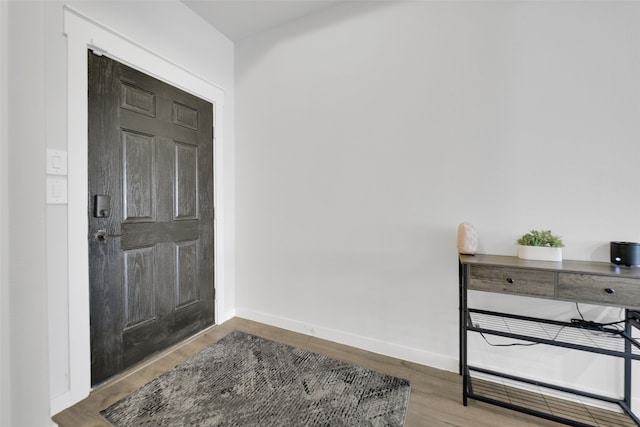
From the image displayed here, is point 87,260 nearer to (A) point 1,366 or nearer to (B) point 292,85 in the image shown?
(A) point 1,366

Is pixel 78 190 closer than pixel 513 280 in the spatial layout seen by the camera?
No

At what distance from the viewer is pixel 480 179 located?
176cm

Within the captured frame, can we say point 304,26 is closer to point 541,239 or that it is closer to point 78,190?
point 78,190

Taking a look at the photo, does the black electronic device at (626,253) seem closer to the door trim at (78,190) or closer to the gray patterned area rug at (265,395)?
the gray patterned area rug at (265,395)

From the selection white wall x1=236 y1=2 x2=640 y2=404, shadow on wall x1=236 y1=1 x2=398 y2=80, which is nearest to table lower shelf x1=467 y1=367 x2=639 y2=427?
white wall x1=236 y1=2 x2=640 y2=404

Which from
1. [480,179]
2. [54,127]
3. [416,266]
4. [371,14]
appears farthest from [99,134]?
[480,179]

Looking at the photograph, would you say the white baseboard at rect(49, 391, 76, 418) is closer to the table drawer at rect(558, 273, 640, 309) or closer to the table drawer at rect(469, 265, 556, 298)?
the table drawer at rect(469, 265, 556, 298)

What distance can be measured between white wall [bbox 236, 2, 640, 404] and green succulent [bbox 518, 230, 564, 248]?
11cm

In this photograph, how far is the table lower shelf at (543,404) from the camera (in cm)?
140

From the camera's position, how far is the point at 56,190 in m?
1.47

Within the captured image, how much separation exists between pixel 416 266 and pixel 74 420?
223cm

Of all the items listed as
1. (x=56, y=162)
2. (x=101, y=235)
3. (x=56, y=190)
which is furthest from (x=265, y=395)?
(x=56, y=162)

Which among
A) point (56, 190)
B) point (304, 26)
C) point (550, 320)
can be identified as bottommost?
point (550, 320)

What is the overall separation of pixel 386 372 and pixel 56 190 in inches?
91.2
